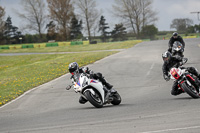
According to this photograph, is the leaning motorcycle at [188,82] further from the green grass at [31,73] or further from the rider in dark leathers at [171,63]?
the green grass at [31,73]

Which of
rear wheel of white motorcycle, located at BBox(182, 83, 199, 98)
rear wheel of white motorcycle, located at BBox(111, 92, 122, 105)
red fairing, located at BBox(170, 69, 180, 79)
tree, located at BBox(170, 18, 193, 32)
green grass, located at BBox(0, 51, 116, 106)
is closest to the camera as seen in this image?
rear wheel of white motorcycle, located at BBox(182, 83, 199, 98)

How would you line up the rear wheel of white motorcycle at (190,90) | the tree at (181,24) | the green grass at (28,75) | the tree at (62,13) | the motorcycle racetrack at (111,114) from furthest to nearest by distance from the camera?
the tree at (181,24) < the tree at (62,13) < the green grass at (28,75) < the rear wheel of white motorcycle at (190,90) < the motorcycle racetrack at (111,114)

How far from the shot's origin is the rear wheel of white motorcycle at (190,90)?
9.24 m

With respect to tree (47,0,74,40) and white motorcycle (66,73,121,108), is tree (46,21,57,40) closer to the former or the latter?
tree (47,0,74,40)

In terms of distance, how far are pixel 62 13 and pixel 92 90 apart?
86202 millimetres

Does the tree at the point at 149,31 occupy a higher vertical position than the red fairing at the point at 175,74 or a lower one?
higher

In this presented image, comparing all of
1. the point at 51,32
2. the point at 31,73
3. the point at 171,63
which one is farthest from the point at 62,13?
the point at 171,63

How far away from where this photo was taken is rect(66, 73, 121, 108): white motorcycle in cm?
920

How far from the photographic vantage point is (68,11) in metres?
94.0

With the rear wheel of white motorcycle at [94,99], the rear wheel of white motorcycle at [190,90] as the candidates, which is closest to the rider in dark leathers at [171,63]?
the rear wheel of white motorcycle at [190,90]

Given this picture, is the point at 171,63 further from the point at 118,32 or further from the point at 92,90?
the point at 118,32

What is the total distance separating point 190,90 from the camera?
9258 mm


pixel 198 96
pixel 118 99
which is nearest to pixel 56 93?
pixel 118 99

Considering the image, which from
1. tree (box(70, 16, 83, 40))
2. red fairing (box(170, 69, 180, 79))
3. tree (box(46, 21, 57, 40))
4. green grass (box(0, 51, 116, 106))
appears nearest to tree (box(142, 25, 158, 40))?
tree (box(70, 16, 83, 40))
